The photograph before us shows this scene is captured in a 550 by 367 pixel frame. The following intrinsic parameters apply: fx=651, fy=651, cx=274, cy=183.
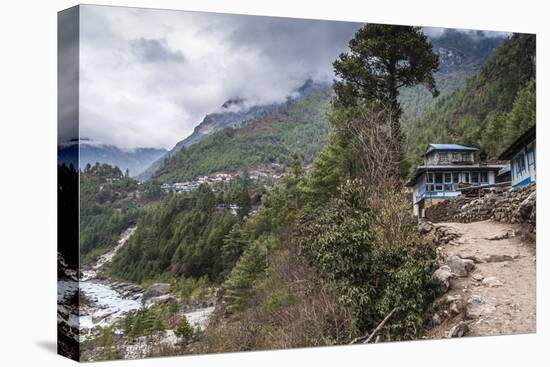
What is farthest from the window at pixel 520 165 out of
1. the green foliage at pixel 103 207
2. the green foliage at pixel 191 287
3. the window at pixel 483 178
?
the green foliage at pixel 103 207

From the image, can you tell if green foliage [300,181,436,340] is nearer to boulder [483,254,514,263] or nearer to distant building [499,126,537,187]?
boulder [483,254,514,263]

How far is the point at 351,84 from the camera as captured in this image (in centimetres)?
912

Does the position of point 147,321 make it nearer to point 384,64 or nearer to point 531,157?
point 384,64

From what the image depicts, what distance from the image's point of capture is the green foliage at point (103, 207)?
748cm

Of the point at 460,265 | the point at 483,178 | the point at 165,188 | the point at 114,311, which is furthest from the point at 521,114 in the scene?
the point at 114,311

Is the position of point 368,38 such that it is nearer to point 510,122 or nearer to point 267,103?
point 267,103

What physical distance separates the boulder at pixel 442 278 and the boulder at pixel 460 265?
9 cm

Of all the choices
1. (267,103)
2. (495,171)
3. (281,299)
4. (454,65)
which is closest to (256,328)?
(281,299)

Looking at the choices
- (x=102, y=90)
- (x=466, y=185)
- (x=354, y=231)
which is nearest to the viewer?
(x=102, y=90)

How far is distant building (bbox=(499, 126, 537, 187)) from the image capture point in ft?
30.8

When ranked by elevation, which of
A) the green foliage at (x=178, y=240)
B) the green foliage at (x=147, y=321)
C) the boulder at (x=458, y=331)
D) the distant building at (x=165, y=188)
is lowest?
the boulder at (x=458, y=331)

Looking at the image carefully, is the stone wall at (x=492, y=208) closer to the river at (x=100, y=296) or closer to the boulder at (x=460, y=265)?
the boulder at (x=460, y=265)

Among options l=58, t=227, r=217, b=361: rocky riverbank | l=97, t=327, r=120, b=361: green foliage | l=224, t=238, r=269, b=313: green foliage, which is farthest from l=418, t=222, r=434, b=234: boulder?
l=97, t=327, r=120, b=361: green foliage

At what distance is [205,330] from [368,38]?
453 cm
